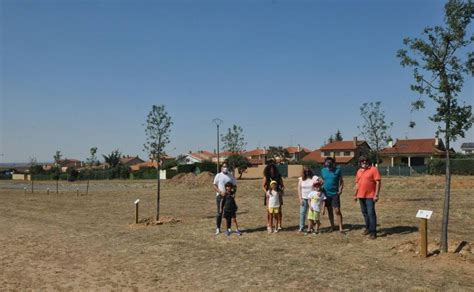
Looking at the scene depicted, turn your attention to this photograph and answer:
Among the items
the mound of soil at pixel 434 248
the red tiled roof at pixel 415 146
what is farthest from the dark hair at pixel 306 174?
the red tiled roof at pixel 415 146

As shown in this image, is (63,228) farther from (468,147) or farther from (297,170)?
(468,147)

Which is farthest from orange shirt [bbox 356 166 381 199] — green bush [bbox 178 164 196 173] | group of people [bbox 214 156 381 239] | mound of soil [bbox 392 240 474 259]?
green bush [bbox 178 164 196 173]

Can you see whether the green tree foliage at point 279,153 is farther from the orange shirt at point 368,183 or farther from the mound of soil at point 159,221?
the orange shirt at point 368,183

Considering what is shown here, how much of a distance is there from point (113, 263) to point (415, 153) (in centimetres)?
7168

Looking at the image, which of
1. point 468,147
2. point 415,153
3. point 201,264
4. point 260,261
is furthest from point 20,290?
point 468,147

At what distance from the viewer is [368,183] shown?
10.7 m

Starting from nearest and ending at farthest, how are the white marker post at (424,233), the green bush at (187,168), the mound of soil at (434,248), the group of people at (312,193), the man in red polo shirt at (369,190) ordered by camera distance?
the white marker post at (424,233) < the mound of soil at (434,248) < the man in red polo shirt at (369,190) < the group of people at (312,193) < the green bush at (187,168)

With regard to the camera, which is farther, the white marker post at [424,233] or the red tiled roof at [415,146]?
the red tiled roof at [415,146]

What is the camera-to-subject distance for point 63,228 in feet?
49.2

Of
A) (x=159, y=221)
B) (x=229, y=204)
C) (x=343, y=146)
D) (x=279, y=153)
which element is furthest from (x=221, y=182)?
(x=343, y=146)

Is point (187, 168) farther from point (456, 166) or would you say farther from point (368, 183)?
point (368, 183)

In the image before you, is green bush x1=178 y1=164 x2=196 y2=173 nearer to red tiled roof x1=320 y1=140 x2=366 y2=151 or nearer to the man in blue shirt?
red tiled roof x1=320 y1=140 x2=366 y2=151

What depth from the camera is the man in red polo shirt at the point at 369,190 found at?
10.6 metres

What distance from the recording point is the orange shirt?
10.7 m
